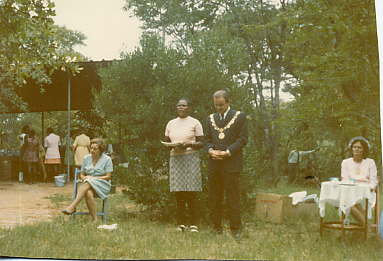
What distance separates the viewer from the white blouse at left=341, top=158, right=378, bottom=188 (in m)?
4.54

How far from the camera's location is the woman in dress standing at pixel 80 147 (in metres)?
5.46

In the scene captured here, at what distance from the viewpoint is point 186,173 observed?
5086mm

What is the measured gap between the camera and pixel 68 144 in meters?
5.80

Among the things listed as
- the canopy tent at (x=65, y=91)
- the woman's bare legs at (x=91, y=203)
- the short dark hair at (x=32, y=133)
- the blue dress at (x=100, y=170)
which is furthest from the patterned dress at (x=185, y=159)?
the short dark hair at (x=32, y=133)

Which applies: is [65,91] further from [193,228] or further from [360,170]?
[360,170]

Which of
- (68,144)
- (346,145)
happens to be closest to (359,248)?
(346,145)

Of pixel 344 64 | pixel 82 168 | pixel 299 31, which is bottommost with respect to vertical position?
pixel 82 168

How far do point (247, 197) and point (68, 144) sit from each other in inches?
78.6

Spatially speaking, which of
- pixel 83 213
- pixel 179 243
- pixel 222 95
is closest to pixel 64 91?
pixel 83 213

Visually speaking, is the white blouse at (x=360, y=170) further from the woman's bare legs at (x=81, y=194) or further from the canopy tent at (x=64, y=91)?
the canopy tent at (x=64, y=91)

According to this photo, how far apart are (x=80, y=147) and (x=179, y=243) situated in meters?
A: 1.65

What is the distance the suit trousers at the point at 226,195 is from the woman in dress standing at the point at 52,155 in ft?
5.65

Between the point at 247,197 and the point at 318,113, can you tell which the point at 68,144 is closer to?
the point at 247,197

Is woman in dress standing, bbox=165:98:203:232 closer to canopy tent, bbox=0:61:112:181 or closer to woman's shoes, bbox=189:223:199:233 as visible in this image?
woman's shoes, bbox=189:223:199:233
